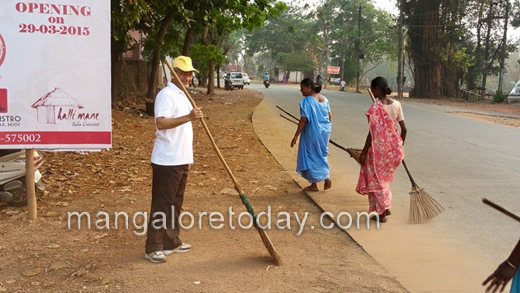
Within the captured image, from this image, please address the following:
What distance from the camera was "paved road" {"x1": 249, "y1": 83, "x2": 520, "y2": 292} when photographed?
4066 mm

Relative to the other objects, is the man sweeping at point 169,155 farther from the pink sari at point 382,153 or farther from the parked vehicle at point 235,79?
the parked vehicle at point 235,79

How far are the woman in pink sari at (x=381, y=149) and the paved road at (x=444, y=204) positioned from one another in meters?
0.32

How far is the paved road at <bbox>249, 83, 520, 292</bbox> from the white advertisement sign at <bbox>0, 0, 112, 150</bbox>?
2.94 m

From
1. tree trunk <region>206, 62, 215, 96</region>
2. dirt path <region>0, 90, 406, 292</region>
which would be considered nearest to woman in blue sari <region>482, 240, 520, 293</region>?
dirt path <region>0, 90, 406, 292</region>

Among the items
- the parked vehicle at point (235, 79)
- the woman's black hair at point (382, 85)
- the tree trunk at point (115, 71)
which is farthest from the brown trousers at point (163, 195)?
the parked vehicle at point (235, 79)

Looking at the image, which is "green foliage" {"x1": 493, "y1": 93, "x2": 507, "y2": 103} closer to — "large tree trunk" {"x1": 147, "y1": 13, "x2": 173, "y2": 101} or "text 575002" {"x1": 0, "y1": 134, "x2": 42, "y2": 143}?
"large tree trunk" {"x1": 147, "y1": 13, "x2": 173, "y2": 101}

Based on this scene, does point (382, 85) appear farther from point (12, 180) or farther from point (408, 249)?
point (12, 180)

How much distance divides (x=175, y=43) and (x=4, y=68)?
46.3 feet

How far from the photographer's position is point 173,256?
4285mm

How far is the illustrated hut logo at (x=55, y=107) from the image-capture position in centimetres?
502

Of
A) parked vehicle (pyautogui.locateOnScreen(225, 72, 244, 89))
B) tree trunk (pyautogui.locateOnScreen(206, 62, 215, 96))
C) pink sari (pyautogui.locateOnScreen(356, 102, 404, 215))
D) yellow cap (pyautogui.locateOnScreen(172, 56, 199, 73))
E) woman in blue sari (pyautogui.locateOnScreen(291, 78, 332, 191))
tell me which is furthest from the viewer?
parked vehicle (pyautogui.locateOnScreen(225, 72, 244, 89))

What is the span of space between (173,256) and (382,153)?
246 cm

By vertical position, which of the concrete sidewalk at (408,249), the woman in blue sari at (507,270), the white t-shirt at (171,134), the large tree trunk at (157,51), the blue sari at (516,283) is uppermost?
the large tree trunk at (157,51)

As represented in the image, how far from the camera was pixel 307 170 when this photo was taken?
6449 millimetres
